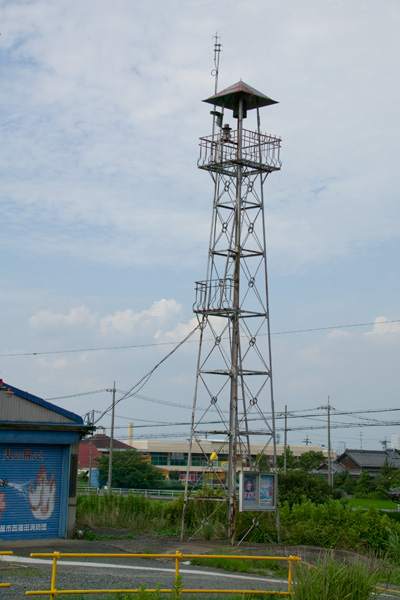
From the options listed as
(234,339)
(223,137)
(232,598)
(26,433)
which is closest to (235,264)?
(234,339)

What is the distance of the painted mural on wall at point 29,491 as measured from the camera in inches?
790

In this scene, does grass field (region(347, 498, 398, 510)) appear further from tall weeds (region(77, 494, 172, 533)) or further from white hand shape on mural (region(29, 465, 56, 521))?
white hand shape on mural (region(29, 465, 56, 521))

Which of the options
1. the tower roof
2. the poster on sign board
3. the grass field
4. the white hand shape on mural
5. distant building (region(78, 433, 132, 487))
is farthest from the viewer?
distant building (region(78, 433, 132, 487))

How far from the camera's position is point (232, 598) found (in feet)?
38.8

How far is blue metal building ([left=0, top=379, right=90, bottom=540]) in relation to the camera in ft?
66.0

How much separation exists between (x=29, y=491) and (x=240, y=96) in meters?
13.3

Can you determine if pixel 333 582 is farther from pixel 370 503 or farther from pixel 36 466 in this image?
pixel 370 503

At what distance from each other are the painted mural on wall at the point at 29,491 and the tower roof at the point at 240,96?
11.7m

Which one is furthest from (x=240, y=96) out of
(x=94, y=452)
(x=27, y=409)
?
(x=94, y=452)

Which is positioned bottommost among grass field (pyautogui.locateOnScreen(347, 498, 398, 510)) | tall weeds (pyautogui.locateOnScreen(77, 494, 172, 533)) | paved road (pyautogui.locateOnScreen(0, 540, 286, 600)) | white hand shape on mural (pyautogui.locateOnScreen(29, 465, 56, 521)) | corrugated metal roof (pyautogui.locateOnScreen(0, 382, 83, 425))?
grass field (pyautogui.locateOnScreen(347, 498, 398, 510))

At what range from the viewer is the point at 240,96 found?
901 inches

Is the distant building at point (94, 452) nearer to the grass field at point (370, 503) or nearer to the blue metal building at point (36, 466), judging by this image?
the grass field at point (370, 503)

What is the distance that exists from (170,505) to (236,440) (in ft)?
15.4

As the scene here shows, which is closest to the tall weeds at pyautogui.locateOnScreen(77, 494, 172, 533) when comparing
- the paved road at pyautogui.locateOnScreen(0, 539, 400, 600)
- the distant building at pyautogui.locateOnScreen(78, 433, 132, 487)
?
the paved road at pyautogui.locateOnScreen(0, 539, 400, 600)
